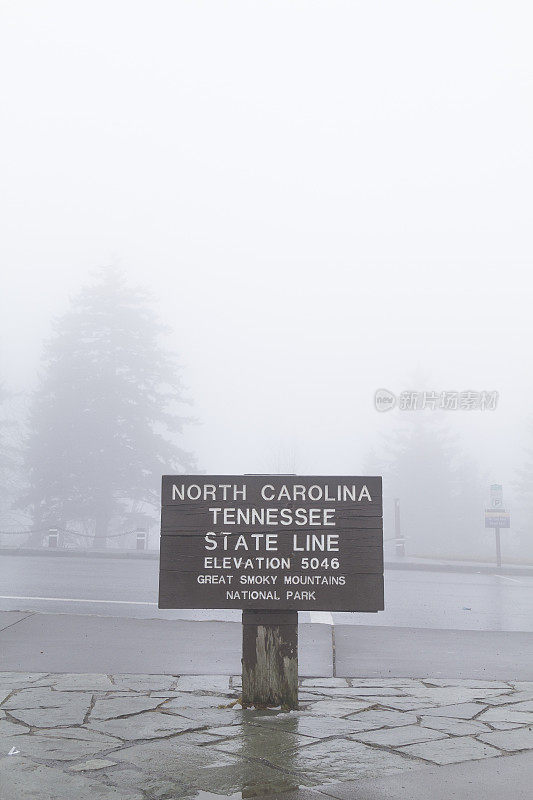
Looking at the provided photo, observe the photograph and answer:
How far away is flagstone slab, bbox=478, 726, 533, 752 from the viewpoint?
4.42 metres

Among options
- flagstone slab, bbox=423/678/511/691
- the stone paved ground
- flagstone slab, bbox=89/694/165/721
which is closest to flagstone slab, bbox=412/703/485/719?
the stone paved ground

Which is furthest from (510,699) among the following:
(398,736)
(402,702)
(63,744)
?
(63,744)

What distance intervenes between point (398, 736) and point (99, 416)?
32.0 m

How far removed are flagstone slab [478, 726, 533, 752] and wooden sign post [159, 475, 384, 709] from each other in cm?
106

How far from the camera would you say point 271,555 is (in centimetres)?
541

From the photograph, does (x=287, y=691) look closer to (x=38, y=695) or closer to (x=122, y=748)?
(x=122, y=748)

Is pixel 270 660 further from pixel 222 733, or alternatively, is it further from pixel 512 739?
pixel 512 739

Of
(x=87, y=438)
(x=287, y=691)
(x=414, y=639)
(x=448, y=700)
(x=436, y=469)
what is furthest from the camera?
(x=436, y=469)

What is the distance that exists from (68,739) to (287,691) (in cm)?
150

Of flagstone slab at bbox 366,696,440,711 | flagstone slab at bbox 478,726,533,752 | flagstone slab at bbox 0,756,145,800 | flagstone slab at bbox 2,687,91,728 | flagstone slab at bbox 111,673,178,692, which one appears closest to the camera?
flagstone slab at bbox 0,756,145,800

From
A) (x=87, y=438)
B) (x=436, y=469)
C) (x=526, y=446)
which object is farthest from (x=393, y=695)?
(x=526, y=446)

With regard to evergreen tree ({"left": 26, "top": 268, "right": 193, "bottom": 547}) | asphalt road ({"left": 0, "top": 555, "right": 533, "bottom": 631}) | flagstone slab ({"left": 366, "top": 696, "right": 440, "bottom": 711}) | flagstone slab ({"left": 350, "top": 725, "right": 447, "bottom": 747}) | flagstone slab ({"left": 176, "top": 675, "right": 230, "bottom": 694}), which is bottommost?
flagstone slab ({"left": 350, "top": 725, "right": 447, "bottom": 747})

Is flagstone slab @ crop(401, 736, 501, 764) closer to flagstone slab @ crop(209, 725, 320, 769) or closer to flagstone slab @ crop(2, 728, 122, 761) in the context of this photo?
flagstone slab @ crop(209, 725, 320, 769)

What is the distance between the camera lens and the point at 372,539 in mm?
5426
